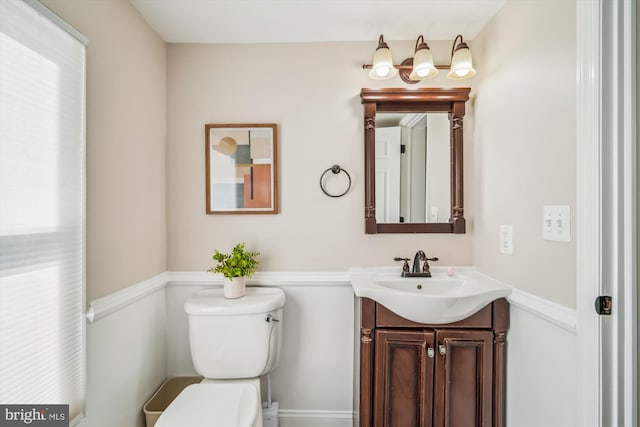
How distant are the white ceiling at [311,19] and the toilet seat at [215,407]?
1.79m

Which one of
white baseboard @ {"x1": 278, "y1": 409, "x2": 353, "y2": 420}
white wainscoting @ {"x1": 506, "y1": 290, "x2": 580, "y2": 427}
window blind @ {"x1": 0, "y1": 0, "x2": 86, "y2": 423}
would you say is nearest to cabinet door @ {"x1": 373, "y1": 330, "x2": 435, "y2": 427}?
white wainscoting @ {"x1": 506, "y1": 290, "x2": 580, "y2": 427}

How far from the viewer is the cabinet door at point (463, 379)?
1.46 metres

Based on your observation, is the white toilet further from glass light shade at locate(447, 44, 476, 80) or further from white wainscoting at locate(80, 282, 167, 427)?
glass light shade at locate(447, 44, 476, 80)

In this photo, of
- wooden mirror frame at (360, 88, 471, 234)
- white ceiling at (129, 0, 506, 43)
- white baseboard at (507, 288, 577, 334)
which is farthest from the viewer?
wooden mirror frame at (360, 88, 471, 234)

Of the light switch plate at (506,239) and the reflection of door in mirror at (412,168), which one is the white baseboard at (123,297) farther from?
the light switch plate at (506,239)

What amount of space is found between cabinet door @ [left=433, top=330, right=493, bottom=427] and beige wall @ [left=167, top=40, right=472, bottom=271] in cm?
52

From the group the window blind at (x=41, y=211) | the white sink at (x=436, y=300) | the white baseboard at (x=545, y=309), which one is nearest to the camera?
the window blind at (x=41, y=211)

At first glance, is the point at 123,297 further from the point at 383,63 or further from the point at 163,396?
the point at 383,63

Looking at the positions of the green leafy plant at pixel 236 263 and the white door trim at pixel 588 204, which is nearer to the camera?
the white door trim at pixel 588 204

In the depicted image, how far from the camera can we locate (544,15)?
1252 mm

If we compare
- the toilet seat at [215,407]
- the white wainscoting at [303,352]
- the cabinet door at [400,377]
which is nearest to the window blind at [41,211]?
the white wainscoting at [303,352]

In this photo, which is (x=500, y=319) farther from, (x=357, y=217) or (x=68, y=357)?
(x=68, y=357)

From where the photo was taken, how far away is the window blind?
93cm

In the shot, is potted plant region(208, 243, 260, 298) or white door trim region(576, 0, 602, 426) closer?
white door trim region(576, 0, 602, 426)
